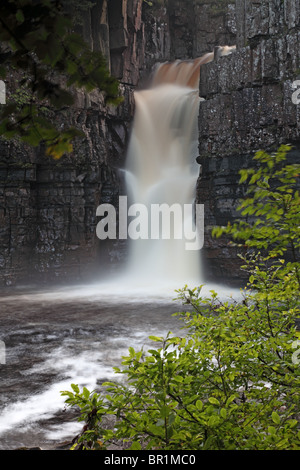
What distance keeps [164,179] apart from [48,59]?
19221 mm

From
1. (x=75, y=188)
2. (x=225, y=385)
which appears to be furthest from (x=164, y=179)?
(x=225, y=385)

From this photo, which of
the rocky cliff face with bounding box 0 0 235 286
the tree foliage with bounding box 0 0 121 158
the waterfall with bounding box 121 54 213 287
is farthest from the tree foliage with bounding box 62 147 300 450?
the rocky cliff face with bounding box 0 0 235 286

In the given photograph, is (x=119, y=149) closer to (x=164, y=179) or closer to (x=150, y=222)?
(x=164, y=179)

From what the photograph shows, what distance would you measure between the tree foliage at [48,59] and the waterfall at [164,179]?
17296 mm

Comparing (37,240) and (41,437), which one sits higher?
(37,240)

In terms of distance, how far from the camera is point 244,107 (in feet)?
54.3

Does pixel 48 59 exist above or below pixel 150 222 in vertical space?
below

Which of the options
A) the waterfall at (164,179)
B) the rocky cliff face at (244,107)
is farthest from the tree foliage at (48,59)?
the waterfall at (164,179)

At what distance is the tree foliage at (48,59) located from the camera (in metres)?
1.53

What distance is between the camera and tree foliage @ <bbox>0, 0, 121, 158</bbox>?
153 centimetres

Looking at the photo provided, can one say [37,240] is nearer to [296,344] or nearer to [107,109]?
[107,109]

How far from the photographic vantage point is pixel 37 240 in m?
19.2
